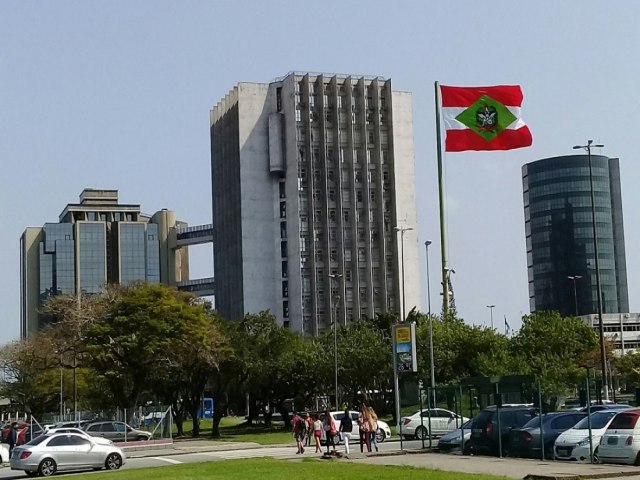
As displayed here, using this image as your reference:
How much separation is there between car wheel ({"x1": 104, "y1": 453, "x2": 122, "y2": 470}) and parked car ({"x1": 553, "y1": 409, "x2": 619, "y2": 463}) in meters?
16.9

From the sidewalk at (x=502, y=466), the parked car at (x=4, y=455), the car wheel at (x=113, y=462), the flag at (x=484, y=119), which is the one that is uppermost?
the flag at (x=484, y=119)

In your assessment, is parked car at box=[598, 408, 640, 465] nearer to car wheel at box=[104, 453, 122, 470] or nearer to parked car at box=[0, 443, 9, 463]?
car wheel at box=[104, 453, 122, 470]

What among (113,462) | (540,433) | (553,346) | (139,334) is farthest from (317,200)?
(540,433)

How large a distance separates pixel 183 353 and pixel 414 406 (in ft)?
78.3

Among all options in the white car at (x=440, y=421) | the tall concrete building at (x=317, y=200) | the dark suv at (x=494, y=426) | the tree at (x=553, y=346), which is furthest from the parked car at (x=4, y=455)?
the tall concrete building at (x=317, y=200)

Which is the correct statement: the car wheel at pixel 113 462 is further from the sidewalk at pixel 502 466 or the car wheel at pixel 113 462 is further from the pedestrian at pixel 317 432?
the sidewalk at pixel 502 466

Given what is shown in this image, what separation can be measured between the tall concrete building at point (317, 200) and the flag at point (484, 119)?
87106 mm

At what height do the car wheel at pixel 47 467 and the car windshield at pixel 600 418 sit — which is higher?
the car windshield at pixel 600 418

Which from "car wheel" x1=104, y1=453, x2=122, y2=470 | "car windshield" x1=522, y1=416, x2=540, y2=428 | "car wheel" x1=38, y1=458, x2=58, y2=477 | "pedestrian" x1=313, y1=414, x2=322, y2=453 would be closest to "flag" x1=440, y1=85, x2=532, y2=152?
"pedestrian" x1=313, y1=414, x2=322, y2=453

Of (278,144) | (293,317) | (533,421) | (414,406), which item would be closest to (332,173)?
(278,144)

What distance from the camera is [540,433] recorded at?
31297 mm

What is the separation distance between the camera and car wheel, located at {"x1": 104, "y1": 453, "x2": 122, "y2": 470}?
38625 mm

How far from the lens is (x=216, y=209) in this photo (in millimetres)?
148625

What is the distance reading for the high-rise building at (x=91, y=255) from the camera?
180125mm
